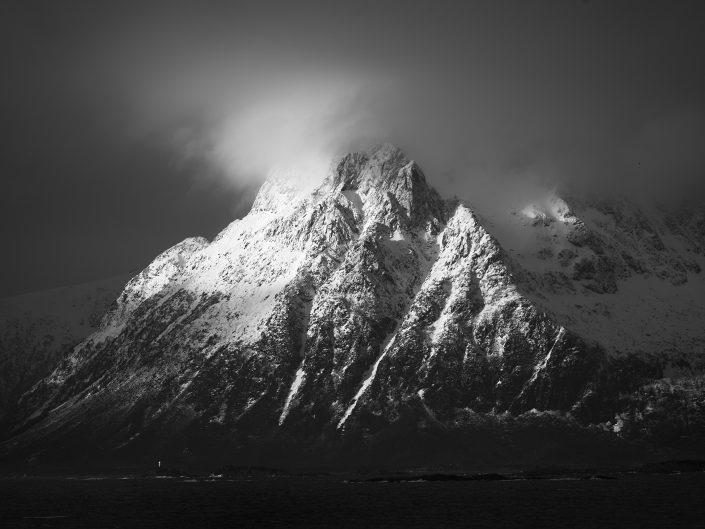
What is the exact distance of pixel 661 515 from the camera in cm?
18712

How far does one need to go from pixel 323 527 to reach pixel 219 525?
1995 centimetres

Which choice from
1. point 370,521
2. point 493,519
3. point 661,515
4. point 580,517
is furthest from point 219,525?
point 661,515

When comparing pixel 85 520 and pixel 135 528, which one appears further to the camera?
pixel 85 520

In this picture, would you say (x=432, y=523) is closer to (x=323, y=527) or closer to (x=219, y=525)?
(x=323, y=527)

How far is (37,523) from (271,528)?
1838 inches

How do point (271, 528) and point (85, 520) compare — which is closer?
point (271, 528)

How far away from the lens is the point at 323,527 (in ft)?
599

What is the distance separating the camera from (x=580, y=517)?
190m

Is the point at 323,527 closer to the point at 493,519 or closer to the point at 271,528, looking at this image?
the point at 271,528

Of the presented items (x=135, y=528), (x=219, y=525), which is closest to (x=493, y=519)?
(x=219, y=525)

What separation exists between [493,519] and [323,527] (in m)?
32.4

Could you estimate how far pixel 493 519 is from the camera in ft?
620

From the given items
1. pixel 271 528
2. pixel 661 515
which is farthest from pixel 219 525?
pixel 661 515

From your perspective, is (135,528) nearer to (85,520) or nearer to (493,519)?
(85,520)
